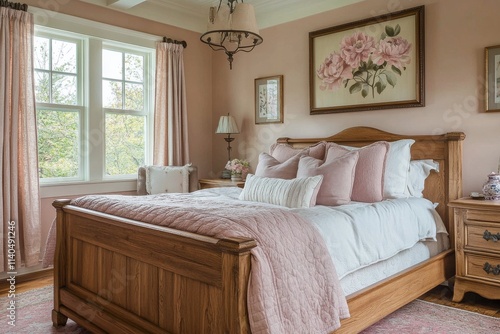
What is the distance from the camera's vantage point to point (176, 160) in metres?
4.69

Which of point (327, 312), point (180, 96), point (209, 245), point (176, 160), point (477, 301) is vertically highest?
point (180, 96)

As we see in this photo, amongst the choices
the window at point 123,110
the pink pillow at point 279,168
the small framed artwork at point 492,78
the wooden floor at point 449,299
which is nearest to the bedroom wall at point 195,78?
the window at point 123,110

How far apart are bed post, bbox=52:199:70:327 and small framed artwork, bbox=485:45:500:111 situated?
312 cm

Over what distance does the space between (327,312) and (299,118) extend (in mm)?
2753

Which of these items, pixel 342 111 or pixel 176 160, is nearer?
pixel 342 111

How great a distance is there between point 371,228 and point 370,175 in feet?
2.25

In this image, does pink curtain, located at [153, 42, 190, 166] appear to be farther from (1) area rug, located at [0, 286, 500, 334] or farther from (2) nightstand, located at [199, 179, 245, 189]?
(1) area rug, located at [0, 286, 500, 334]

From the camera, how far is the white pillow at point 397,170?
3125 mm

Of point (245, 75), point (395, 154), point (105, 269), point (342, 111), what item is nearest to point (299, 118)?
point (342, 111)

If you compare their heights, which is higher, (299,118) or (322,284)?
(299,118)

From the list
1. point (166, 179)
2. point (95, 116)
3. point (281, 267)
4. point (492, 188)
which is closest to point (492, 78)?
point (492, 188)

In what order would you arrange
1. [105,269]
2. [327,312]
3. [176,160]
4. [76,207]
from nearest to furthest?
1. [327,312]
2. [105,269]
3. [76,207]
4. [176,160]

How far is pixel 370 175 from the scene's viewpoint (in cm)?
303

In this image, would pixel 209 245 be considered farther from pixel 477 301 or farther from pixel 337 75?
pixel 337 75
